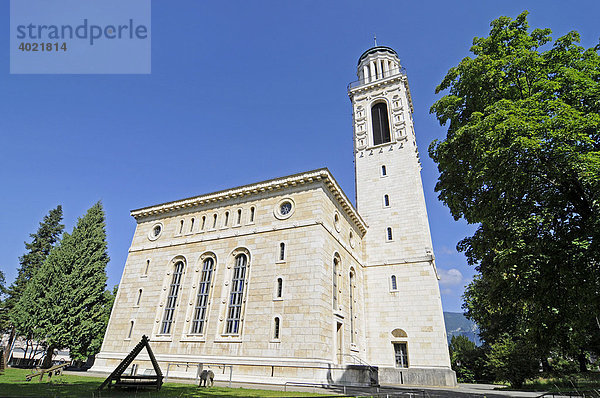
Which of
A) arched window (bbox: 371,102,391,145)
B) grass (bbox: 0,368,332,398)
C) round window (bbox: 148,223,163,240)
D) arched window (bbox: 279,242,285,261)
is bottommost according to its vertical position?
grass (bbox: 0,368,332,398)

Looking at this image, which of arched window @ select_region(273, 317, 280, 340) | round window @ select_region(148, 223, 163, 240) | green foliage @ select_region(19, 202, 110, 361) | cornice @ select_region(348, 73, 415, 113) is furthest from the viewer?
cornice @ select_region(348, 73, 415, 113)

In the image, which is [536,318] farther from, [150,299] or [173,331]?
[150,299]

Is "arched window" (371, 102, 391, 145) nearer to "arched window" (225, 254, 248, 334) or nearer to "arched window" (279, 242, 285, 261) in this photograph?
"arched window" (279, 242, 285, 261)

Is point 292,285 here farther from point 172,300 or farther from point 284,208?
point 172,300

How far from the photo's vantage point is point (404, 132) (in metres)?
34.2

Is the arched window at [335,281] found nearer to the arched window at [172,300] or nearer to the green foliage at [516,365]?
the arched window at [172,300]

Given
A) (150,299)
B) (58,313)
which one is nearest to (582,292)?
(150,299)

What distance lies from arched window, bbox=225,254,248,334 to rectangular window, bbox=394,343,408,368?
43.2 feet

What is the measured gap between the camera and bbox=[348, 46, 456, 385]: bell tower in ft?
84.1

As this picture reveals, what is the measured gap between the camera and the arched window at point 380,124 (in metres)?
36.0

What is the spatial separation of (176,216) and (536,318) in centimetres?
2690

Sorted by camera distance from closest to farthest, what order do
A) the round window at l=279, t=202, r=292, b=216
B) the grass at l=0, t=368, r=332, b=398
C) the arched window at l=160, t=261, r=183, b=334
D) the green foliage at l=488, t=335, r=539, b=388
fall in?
the grass at l=0, t=368, r=332, b=398, the round window at l=279, t=202, r=292, b=216, the arched window at l=160, t=261, r=183, b=334, the green foliage at l=488, t=335, r=539, b=388

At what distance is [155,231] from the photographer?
100ft

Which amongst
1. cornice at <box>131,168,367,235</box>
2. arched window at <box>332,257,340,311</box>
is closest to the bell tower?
cornice at <box>131,168,367,235</box>
